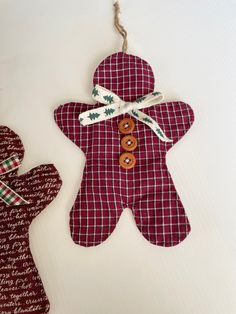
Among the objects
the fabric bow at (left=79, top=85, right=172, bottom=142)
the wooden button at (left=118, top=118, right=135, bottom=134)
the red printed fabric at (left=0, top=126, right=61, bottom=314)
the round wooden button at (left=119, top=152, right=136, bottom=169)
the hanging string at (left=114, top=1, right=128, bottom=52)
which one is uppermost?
the hanging string at (left=114, top=1, right=128, bottom=52)

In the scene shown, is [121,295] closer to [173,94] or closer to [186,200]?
[186,200]

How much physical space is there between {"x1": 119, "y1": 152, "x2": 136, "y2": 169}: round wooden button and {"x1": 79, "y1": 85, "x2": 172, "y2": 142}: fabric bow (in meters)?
0.09

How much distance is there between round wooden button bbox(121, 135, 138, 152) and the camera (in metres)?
0.89

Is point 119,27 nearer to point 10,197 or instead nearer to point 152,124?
point 152,124

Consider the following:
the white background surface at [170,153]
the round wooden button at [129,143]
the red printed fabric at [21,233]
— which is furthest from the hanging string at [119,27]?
the red printed fabric at [21,233]

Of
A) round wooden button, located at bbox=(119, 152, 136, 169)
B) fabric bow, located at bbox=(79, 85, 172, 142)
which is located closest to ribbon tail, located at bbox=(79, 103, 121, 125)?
fabric bow, located at bbox=(79, 85, 172, 142)

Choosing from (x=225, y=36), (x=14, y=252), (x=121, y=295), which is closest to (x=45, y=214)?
(x=14, y=252)

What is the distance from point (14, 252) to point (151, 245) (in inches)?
13.2

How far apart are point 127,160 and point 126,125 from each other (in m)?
0.09

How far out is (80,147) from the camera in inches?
36.7

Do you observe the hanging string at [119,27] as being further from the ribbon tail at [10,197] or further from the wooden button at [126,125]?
the ribbon tail at [10,197]

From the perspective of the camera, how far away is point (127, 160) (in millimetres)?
884

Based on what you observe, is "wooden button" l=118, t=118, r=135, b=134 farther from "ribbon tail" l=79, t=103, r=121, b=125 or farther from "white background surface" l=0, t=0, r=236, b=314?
"white background surface" l=0, t=0, r=236, b=314

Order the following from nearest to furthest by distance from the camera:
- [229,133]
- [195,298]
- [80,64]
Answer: [195,298]
[229,133]
[80,64]
